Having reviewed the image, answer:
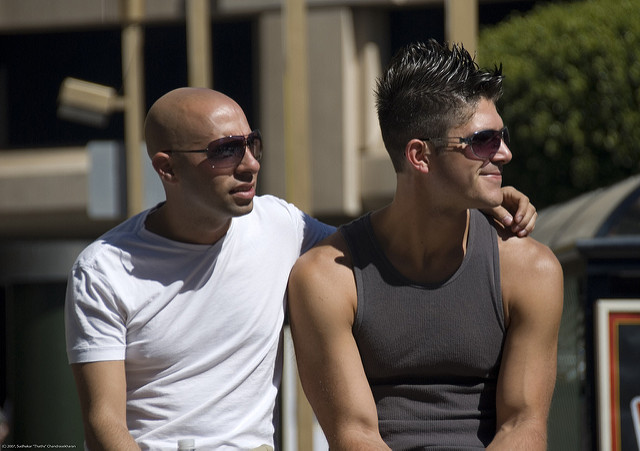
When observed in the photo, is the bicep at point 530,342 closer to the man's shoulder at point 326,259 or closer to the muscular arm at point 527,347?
the muscular arm at point 527,347

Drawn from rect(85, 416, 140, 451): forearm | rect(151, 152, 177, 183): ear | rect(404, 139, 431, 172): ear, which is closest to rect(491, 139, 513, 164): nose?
rect(404, 139, 431, 172): ear

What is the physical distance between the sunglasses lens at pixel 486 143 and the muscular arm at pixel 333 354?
497 millimetres

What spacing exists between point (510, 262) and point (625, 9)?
803 cm

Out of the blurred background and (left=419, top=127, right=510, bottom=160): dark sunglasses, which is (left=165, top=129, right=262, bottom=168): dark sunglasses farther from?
the blurred background

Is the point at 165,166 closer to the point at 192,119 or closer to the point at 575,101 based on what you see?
the point at 192,119

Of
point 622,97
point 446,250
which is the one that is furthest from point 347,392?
point 622,97

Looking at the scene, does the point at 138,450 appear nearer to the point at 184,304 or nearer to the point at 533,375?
the point at 184,304

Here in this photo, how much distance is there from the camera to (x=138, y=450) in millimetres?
3186

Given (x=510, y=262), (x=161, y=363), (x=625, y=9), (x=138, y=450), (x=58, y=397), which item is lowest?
Answer: (x=58, y=397)

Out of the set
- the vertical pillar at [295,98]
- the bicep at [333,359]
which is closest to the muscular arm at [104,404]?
the bicep at [333,359]

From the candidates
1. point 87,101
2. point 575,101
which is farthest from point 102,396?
point 575,101

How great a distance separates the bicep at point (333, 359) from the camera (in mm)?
3150

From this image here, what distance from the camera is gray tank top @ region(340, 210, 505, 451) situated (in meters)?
3.18

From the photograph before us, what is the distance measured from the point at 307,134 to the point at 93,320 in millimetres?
9646
